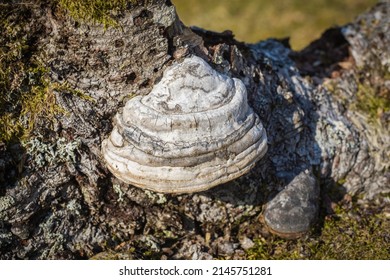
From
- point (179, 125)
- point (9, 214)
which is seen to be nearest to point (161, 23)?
point (179, 125)

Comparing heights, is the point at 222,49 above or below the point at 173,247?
above

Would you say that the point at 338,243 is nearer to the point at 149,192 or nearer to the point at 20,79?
the point at 149,192

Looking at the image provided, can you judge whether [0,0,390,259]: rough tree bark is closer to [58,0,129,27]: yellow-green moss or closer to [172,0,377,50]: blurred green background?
[58,0,129,27]: yellow-green moss

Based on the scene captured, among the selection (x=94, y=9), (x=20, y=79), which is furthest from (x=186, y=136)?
(x=20, y=79)

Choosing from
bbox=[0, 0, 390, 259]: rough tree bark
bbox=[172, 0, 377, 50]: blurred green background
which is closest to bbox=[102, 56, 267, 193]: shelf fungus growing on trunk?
bbox=[0, 0, 390, 259]: rough tree bark

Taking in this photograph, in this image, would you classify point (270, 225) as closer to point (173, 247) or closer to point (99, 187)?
point (173, 247)

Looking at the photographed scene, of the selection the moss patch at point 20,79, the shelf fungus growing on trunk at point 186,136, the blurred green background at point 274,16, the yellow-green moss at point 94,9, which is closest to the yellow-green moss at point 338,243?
the shelf fungus growing on trunk at point 186,136
